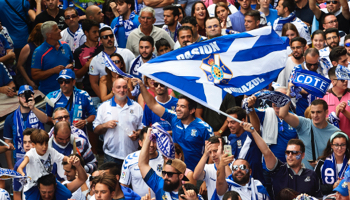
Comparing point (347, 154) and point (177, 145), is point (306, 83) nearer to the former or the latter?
point (347, 154)

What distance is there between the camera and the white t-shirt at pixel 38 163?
7.55 m

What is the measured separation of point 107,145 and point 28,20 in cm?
436

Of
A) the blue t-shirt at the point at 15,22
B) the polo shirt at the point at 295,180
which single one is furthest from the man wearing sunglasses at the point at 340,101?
the blue t-shirt at the point at 15,22

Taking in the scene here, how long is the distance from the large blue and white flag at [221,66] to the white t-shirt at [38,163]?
1.96 metres

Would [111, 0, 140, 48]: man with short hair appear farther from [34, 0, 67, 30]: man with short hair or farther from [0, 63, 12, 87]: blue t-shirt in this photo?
[0, 63, 12, 87]: blue t-shirt

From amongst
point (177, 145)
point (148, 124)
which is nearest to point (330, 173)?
point (177, 145)

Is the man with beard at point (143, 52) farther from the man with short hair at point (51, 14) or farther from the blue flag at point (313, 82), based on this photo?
the blue flag at point (313, 82)

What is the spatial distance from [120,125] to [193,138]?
1.43 m

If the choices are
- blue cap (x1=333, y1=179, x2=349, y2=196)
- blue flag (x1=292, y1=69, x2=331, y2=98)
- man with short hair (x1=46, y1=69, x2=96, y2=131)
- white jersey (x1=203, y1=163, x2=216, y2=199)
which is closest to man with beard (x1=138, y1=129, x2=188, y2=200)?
white jersey (x1=203, y1=163, x2=216, y2=199)

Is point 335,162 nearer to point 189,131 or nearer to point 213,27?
point 189,131

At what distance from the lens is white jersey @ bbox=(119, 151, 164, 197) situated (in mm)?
7930

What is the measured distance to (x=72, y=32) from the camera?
38.4ft

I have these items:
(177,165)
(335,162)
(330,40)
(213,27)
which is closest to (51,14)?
(213,27)

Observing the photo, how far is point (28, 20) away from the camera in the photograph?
1216 centimetres
